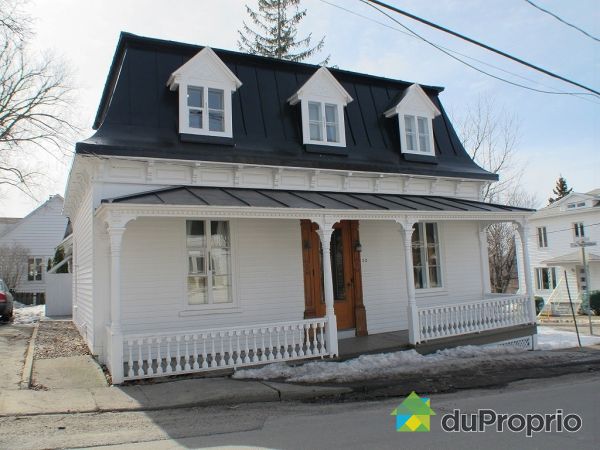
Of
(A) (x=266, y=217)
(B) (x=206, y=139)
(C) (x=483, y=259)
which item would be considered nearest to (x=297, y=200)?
(A) (x=266, y=217)

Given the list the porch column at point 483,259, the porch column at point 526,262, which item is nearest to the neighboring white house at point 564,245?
the porch column at point 483,259

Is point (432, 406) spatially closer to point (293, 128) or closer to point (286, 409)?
point (286, 409)

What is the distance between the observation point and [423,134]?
45.3ft

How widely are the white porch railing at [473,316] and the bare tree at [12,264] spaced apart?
31.0 m

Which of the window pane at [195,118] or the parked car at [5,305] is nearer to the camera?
the window pane at [195,118]

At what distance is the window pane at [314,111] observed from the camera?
1219 cm

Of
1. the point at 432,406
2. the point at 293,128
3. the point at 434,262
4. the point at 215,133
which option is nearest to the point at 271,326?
the point at 432,406

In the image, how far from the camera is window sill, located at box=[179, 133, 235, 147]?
33.7 ft

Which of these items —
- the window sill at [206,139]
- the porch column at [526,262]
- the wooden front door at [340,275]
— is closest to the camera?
the window sill at [206,139]

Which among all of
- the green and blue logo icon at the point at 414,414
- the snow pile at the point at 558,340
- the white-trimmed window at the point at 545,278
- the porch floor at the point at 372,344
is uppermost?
the white-trimmed window at the point at 545,278

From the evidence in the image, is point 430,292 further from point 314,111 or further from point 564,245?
point 564,245

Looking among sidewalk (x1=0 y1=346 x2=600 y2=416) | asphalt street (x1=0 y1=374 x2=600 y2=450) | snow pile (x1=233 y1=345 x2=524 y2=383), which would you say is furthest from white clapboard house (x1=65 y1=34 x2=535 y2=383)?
asphalt street (x1=0 y1=374 x2=600 y2=450)

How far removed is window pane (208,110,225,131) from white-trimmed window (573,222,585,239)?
2686cm

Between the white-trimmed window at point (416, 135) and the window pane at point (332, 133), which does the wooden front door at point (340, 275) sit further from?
the white-trimmed window at point (416, 135)
